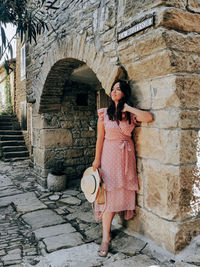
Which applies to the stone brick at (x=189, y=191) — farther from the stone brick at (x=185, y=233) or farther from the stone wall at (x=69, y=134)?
the stone wall at (x=69, y=134)

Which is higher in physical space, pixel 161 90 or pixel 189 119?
pixel 161 90

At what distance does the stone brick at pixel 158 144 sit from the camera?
208 cm

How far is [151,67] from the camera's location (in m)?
Answer: 2.22

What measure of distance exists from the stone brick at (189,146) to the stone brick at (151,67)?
567 millimetres

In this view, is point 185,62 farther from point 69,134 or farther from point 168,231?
point 69,134

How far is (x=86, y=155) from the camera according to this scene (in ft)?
18.0

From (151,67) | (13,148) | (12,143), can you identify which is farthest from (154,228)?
(12,143)

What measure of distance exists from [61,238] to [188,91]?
2.07m

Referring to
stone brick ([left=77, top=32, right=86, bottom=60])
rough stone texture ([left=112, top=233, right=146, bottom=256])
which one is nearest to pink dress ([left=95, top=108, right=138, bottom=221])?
rough stone texture ([left=112, top=233, right=146, bottom=256])

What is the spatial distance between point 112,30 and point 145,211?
1.96 metres

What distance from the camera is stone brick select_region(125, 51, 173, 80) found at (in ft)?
6.76

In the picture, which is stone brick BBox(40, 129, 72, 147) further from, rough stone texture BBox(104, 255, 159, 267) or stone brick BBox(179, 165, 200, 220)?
stone brick BBox(179, 165, 200, 220)

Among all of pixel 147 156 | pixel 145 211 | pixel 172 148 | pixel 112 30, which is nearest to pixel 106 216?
pixel 145 211

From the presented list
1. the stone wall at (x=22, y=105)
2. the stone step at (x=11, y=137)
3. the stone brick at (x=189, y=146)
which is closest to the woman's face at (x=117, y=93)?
the stone brick at (x=189, y=146)
